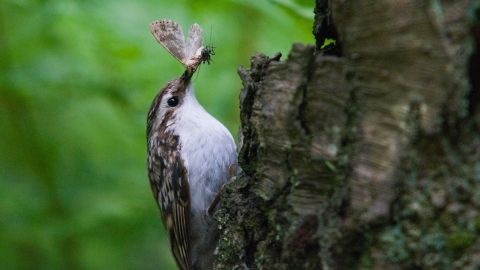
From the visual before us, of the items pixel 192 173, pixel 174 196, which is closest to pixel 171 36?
pixel 192 173

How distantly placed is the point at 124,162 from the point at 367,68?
3.29 metres

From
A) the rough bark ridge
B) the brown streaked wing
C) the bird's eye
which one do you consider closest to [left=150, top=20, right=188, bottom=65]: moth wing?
the bird's eye

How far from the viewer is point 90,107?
4238 millimetres

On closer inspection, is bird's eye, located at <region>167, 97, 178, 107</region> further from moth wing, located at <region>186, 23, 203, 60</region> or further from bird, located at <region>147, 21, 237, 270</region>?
moth wing, located at <region>186, 23, 203, 60</region>

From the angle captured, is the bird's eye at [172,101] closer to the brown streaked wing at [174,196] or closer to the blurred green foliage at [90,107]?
the brown streaked wing at [174,196]

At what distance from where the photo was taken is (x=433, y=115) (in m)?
1.45

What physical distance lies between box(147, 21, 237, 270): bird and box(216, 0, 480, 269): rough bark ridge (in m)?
1.73

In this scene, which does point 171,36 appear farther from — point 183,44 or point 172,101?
point 172,101

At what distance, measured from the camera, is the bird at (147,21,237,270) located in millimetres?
3518

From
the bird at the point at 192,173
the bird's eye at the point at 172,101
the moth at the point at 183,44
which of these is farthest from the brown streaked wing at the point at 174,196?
the moth at the point at 183,44

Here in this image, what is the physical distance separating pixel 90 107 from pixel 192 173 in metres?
1.23

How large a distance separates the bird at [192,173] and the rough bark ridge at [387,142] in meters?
1.73

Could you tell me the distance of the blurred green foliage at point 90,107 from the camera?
3.95m

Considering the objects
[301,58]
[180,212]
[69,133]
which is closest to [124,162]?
[69,133]
